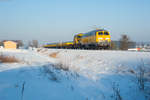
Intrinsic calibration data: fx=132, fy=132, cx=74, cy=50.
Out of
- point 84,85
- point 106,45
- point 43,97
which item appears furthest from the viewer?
point 106,45

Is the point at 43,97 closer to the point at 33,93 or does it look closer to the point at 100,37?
the point at 33,93

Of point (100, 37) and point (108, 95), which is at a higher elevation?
point (100, 37)

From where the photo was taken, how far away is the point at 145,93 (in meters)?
4.12

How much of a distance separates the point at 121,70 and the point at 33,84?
13.9 ft

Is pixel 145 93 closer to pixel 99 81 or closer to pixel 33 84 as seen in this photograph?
pixel 99 81

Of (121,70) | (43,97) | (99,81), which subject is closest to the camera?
(43,97)

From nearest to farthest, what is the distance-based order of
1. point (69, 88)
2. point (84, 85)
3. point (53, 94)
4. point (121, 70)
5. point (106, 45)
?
point (53, 94) → point (69, 88) → point (84, 85) → point (121, 70) → point (106, 45)

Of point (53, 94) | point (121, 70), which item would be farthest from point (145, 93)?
point (53, 94)

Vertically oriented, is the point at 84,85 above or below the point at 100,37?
below

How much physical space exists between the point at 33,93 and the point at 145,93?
3.39 meters

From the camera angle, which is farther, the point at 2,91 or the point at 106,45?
the point at 106,45

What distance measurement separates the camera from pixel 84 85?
4.76 metres

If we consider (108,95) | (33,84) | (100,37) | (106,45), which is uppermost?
(100,37)

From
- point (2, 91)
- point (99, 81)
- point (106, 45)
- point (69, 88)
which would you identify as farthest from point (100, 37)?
point (2, 91)
